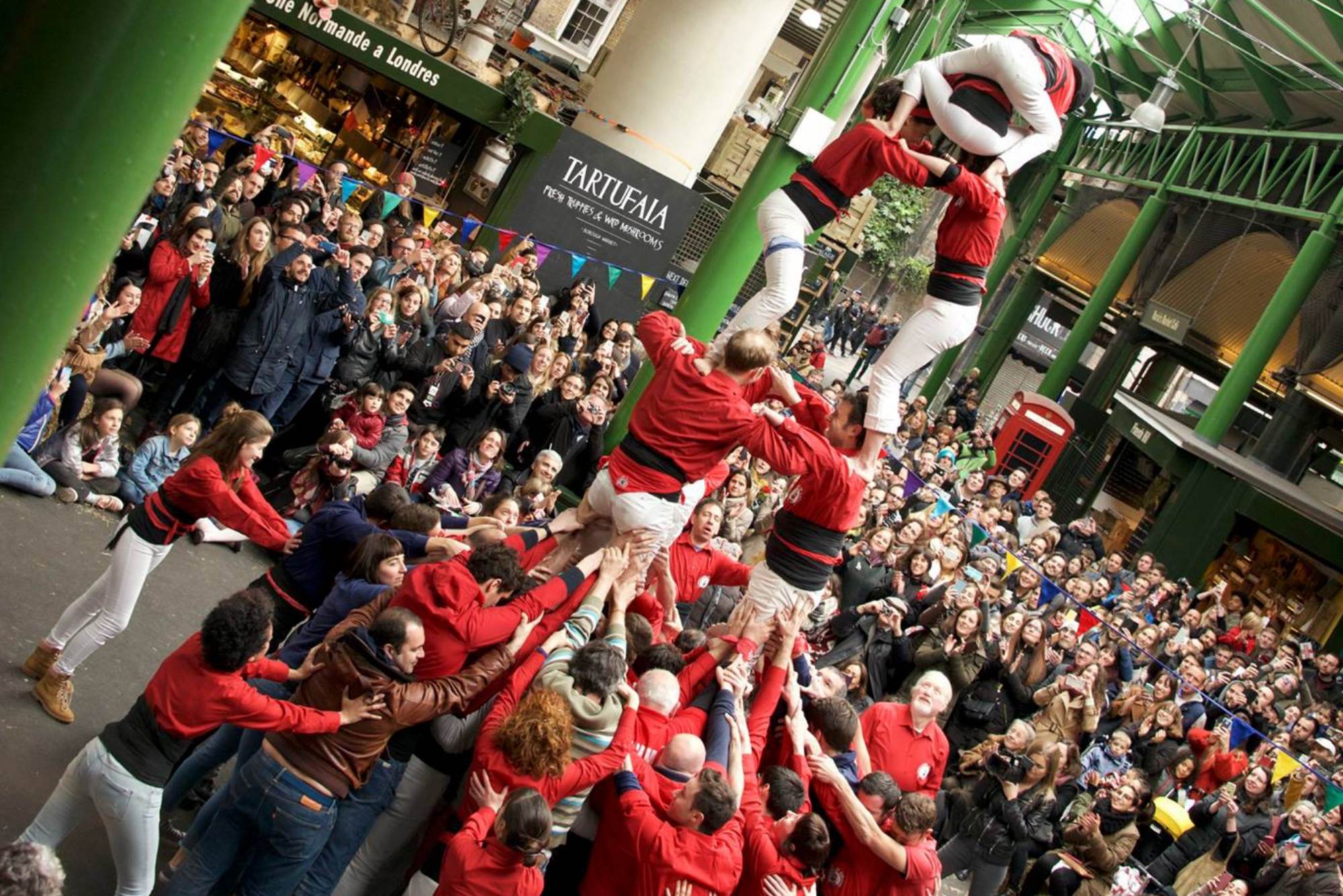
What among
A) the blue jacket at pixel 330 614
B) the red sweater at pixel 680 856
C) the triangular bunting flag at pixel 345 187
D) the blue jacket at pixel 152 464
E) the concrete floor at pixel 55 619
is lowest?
the concrete floor at pixel 55 619

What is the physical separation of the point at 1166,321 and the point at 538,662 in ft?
82.6

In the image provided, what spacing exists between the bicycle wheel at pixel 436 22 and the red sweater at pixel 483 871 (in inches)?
593

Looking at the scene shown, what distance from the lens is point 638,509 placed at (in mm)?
5789

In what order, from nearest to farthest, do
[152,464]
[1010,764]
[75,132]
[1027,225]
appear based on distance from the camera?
[75,132]
[1010,764]
[152,464]
[1027,225]

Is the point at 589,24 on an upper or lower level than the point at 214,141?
upper

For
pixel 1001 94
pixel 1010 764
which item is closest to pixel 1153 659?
pixel 1010 764

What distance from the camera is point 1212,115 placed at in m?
26.6

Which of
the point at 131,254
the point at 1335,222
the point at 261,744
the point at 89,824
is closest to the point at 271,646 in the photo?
the point at 89,824

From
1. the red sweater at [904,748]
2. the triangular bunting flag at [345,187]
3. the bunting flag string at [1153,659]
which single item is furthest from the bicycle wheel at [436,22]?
the red sweater at [904,748]

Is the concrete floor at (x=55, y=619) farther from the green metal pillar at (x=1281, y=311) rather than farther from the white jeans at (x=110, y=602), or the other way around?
the green metal pillar at (x=1281, y=311)

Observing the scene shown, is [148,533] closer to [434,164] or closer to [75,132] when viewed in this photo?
[75,132]

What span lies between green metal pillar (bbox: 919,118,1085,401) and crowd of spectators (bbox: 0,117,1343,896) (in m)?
18.2

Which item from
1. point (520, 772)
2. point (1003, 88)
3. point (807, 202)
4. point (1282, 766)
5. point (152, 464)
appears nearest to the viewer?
point (520, 772)

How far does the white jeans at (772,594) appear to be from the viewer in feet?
19.4
